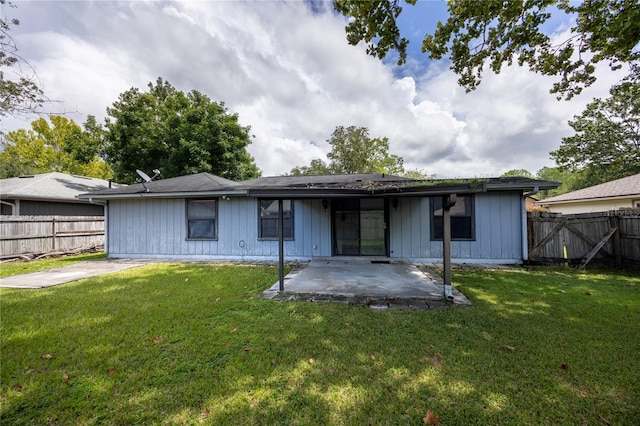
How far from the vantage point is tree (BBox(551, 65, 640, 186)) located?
17.8m

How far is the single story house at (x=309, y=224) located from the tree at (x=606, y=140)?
19553 millimetres

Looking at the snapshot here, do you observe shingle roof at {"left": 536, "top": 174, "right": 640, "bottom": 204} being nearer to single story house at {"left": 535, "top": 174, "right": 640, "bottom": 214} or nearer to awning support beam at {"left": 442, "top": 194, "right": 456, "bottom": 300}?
single story house at {"left": 535, "top": 174, "right": 640, "bottom": 214}

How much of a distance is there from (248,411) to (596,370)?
3.15 metres

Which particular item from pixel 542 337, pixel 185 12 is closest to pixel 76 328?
pixel 542 337

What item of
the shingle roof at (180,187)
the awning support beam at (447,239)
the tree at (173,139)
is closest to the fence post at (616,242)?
the awning support beam at (447,239)

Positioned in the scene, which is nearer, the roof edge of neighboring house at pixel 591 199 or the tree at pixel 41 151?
the roof edge of neighboring house at pixel 591 199

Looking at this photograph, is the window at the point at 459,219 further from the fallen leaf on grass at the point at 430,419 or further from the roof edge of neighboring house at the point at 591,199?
the roof edge of neighboring house at the point at 591,199

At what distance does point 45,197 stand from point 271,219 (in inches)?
420

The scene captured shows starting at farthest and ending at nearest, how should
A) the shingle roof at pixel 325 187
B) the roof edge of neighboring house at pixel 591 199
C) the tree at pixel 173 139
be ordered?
1. the tree at pixel 173 139
2. the roof edge of neighboring house at pixel 591 199
3. the shingle roof at pixel 325 187

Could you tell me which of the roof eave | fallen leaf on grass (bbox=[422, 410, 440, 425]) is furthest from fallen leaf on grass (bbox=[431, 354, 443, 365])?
the roof eave

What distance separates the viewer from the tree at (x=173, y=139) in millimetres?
17797

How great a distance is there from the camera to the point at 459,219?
7379mm

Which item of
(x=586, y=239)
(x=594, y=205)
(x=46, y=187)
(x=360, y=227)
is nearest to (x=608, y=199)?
(x=594, y=205)

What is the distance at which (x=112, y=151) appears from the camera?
18.2 metres
